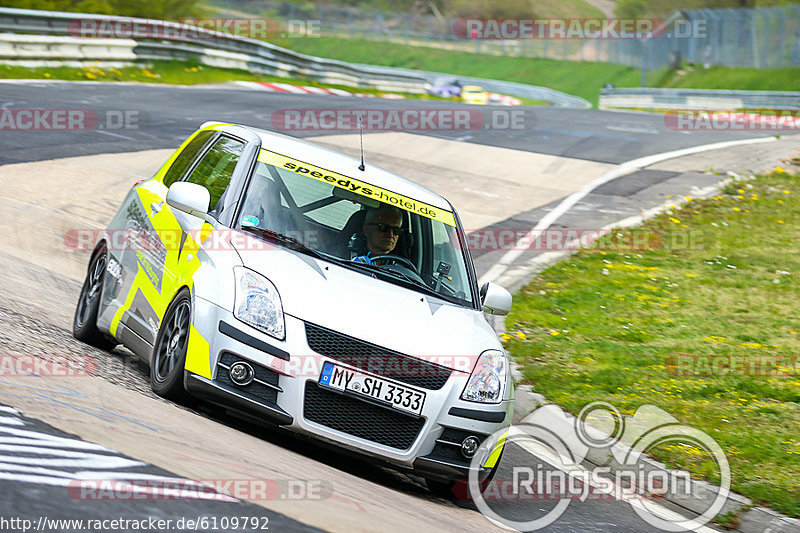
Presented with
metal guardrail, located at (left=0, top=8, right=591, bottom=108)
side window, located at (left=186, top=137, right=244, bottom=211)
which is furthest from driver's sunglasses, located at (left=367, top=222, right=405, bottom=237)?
metal guardrail, located at (left=0, top=8, right=591, bottom=108)

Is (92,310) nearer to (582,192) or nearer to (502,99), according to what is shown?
(582,192)

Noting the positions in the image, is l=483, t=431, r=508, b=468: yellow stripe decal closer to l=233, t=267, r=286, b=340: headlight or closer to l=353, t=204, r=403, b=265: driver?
l=233, t=267, r=286, b=340: headlight

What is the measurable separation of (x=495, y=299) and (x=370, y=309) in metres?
1.43

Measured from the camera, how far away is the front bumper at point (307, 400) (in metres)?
5.34

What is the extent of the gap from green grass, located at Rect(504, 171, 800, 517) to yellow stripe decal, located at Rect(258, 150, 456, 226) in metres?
2.11

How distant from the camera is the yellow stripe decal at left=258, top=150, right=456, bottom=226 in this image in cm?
677

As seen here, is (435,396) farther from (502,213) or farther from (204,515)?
(502,213)

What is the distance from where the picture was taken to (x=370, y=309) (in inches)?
223

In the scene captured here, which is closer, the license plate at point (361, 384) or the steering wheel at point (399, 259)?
the license plate at point (361, 384)

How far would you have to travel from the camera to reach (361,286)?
595 centimetres

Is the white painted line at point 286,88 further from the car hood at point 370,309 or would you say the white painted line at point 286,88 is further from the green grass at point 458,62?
the green grass at point 458,62

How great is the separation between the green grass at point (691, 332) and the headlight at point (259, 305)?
3.17 meters

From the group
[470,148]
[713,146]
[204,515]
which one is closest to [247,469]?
[204,515]

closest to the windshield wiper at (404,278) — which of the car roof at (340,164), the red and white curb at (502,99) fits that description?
the car roof at (340,164)
